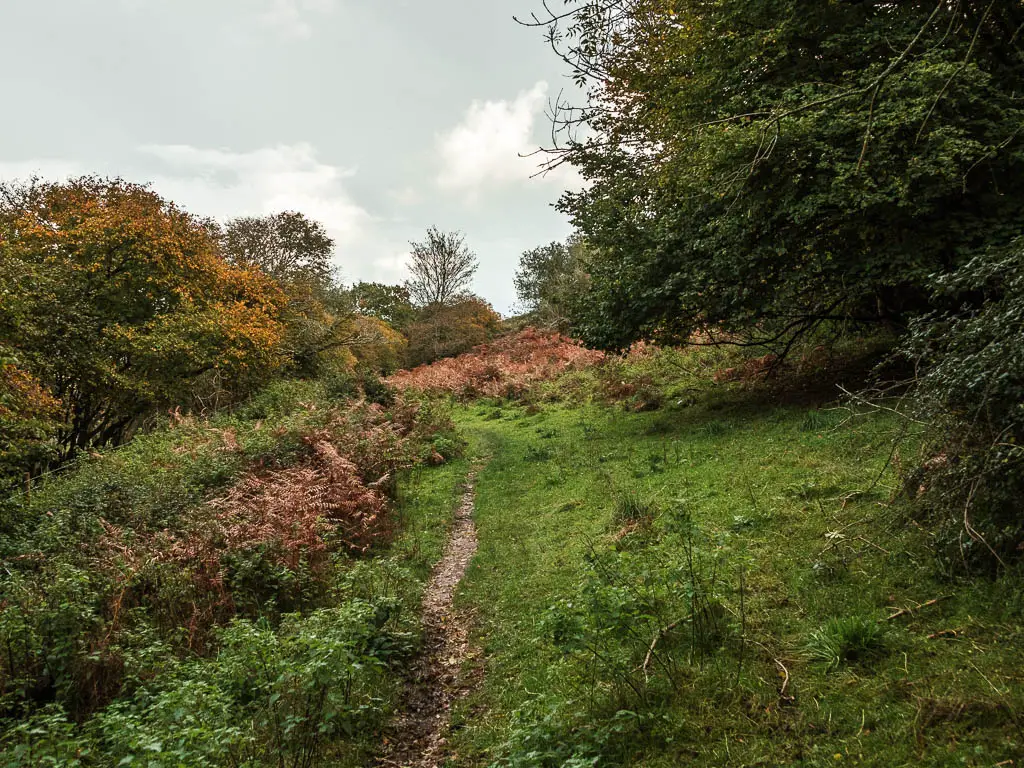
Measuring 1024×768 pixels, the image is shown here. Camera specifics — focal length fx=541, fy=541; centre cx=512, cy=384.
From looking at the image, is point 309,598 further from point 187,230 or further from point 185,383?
point 187,230

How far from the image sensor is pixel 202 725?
408cm

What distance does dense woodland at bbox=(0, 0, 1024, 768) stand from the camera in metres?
3.94

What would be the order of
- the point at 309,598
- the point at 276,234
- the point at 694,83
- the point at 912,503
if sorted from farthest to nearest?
the point at 276,234 < the point at 694,83 < the point at 309,598 < the point at 912,503

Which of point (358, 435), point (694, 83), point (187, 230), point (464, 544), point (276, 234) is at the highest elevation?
point (276, 234)

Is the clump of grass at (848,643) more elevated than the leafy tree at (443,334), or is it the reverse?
the leafy tree at (443,334)

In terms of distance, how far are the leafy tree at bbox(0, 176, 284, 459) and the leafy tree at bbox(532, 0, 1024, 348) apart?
47.5 ft

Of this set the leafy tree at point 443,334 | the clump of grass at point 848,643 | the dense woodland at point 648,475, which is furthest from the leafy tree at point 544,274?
the clump of grass at point 848,643

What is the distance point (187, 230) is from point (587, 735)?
77.0ft

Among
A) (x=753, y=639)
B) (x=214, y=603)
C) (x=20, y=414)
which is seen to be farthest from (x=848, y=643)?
(x=20, y=414)

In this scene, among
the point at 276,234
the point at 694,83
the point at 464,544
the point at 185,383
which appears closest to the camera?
the point at 464,544

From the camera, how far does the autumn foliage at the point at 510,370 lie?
2708 cm

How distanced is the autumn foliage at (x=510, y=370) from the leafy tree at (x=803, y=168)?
10877mm

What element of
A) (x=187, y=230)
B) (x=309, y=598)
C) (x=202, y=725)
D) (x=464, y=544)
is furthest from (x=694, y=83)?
(x=187, y=230)

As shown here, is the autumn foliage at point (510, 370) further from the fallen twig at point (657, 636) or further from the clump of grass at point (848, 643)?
the clump of grass at point (848, 643)
